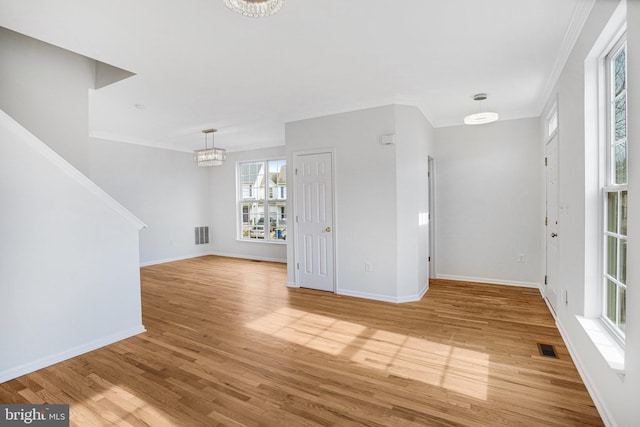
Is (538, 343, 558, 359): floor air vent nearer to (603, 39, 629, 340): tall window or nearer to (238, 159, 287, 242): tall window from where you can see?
(603, 39, 629, 340): tall window

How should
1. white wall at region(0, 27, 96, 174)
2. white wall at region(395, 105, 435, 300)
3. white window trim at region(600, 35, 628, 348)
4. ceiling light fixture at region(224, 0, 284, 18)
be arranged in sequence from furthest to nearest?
white wall at region(395, 105, 435, 300)
white wall at region(0, 27, 96, 174)
white window trim at region(600, 35, 628, 348)
ceiling light fixture at region(224, 0, 284, 18)

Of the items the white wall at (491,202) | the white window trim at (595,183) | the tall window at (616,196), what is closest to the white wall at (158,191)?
the white wall at (491,202)

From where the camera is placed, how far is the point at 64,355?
2660 millimetres

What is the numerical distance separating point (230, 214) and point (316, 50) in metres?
5.61

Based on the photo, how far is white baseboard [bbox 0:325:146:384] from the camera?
7.78 ft

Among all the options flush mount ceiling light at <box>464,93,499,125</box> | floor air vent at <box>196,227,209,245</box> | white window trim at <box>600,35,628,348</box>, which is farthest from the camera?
floor air vent at <box>196,227,209,245</box>

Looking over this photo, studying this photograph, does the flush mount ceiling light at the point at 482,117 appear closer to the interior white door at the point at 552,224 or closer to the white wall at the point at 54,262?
the interior white door at the point at 552,224

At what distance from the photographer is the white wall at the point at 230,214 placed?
23.5 feet

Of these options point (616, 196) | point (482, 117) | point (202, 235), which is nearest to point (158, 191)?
point (202, 235)

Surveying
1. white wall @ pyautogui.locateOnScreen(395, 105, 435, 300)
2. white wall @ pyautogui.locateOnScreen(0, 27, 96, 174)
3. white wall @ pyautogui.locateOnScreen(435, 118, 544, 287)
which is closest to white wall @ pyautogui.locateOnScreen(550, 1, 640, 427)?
white wall @ pyautogui.locateOnScreen(395, 105, 435, 300)

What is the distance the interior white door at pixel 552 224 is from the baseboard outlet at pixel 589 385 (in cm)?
79

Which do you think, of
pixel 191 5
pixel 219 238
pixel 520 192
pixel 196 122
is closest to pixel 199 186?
pixel 219 238

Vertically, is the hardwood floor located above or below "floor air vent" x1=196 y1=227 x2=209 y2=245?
below

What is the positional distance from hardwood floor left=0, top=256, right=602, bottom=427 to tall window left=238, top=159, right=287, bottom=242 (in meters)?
3.33
